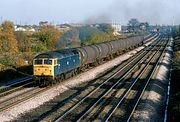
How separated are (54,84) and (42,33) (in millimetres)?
44097

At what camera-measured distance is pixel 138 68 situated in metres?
42.6

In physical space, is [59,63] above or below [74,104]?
above

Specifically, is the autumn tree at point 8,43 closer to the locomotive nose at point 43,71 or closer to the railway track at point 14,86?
the railway track at point 14,86

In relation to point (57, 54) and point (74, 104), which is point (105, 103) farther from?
point (57, 54)

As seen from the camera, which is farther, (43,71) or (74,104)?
(43,71)

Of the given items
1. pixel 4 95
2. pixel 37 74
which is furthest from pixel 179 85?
pixel 4 95

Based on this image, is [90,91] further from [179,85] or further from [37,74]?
[179,85]

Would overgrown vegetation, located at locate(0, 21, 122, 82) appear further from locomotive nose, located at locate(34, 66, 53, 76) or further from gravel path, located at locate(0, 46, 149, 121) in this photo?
gravel path, located at locate(0, 46, 149, 121)

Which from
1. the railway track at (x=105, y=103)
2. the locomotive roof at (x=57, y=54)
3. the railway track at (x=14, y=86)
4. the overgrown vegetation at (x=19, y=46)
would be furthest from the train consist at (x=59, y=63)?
the overgrown vegetation at (x=19, y=46)

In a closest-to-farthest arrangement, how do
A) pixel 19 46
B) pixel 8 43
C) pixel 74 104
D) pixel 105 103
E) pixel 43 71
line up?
pixel 74 104, pixel 105 103, pixel 43 71, pixel 8 43, pixel 19 46

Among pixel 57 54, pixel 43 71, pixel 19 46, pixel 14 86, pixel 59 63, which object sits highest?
pixel 57 54

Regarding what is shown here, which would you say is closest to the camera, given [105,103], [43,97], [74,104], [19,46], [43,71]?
[74,104]

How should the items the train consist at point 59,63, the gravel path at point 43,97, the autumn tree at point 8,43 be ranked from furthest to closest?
the autumn tree at point 8,43 → the train consist at point 59,63 → the gravel path at point 43,97

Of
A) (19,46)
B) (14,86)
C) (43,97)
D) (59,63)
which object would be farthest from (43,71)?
(19,46)
